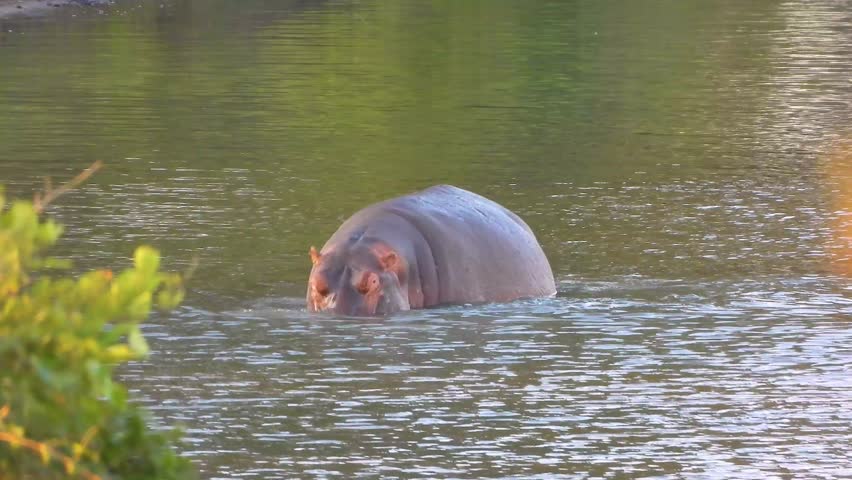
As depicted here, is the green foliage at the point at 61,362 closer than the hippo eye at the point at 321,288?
Yes

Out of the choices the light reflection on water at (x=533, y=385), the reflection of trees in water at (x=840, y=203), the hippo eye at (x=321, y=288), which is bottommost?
the reflection of trees in water at (x=840, y=203)

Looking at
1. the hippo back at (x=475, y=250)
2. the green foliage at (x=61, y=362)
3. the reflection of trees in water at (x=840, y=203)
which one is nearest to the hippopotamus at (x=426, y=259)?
the hippo back at (x=475, y=250)

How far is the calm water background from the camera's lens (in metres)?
7.54

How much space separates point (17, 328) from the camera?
315 centimetres

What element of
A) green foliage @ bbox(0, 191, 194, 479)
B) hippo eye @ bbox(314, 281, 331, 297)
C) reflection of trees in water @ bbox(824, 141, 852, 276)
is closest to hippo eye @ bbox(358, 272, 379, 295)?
hippo eye @ bbox(314, 281, 331, 297)

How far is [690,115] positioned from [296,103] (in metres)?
4.09

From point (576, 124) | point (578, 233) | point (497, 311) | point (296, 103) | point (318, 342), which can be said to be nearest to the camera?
point (318, 342)

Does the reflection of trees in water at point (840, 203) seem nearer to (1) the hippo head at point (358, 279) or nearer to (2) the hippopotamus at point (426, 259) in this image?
(2) the hippopotamus at point (426, 259)

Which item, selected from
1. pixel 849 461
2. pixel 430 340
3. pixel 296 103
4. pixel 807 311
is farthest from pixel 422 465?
pixel 296 103

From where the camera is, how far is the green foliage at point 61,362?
313 cm

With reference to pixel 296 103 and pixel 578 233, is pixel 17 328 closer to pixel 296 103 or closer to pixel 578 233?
pixel 578 233

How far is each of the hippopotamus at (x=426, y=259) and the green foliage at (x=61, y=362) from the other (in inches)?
244

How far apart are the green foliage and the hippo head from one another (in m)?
6.16

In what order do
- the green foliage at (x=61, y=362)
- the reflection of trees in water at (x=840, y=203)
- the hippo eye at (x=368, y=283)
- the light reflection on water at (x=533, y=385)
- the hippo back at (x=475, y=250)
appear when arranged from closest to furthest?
the green foliage at (x=61, y=362)
the light reflection on water at (x=533, y=385)
the hippo eye at (x=368, y=283)
the hippo back at (x=475, y=250)
the reflection of trees in water at (x=840, y=203)
